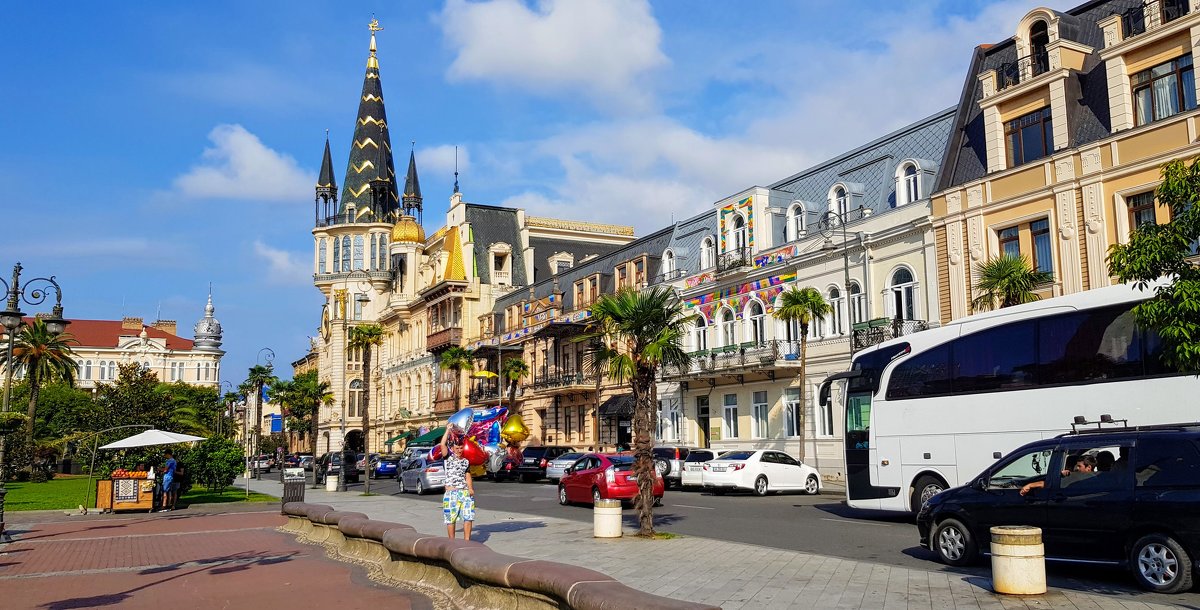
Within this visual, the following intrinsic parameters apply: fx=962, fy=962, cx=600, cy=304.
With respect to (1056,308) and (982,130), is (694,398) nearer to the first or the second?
(982,130)

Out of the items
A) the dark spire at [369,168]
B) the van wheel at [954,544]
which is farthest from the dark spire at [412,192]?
the van wheel at [954,544]

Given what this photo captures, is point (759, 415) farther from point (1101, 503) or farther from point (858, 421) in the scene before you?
point (1101, 503)

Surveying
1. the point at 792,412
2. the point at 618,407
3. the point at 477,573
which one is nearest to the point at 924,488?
the point at 477,573

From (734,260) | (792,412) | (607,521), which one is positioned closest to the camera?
(607,521)

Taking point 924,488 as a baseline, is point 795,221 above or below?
above

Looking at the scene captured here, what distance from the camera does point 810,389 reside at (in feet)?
117

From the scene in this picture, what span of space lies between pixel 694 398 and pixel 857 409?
75.5ft

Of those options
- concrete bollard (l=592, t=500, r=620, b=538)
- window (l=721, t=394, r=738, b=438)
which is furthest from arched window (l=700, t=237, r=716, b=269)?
concrete bollard (l=592, t=500, r=620, b=538)

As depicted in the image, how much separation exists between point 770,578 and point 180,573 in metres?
8.31

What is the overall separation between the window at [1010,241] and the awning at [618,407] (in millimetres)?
20483

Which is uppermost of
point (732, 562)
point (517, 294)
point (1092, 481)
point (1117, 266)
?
point (517, 294)

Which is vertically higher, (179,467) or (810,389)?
(810,389)

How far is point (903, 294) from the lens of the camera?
106 ft

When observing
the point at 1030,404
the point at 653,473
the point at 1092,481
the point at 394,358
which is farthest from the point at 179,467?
the point at 394,358
